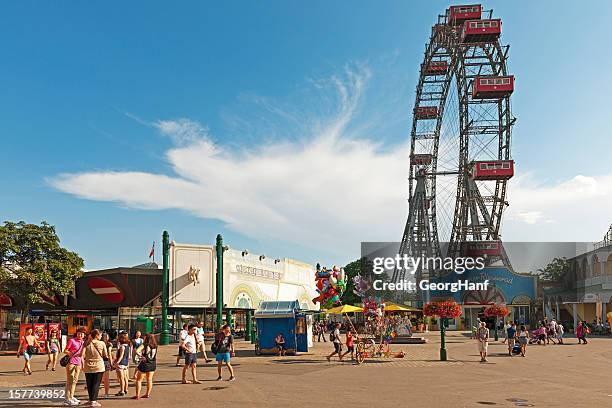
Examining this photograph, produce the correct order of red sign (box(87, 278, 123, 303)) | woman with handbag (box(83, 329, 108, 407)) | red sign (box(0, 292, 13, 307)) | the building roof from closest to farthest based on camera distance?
woman with handbag (box(83, 329, 108, 407)), the building roof, red sign (box(0, 292, 13, 307)), red sign (box(87, 278, 123, 303))

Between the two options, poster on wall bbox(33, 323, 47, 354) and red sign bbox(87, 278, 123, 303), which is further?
red sign bbox(87, 278, 123, 303)

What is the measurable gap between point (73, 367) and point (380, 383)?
7.47 m

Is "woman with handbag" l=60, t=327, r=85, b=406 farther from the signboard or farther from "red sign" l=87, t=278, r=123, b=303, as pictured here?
"red sign" l=87, t=278, r=123, b=303

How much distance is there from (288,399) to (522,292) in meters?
45.7

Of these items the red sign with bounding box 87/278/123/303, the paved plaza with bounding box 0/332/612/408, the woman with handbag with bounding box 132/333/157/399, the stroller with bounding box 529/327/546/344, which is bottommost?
the stroller with bounding box 529/327/546/344

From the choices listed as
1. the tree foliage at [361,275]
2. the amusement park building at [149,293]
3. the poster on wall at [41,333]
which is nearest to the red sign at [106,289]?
the amusement park building at [149,293]

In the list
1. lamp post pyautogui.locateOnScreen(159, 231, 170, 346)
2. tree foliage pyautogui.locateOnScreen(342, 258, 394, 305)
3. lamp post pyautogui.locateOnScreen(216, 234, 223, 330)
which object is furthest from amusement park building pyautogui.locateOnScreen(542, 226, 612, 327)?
lamp post pyautogui.locateOnScreen(159, 231, 170, 346)

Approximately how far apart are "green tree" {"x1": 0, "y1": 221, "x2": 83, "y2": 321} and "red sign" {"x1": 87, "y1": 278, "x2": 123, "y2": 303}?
489cm

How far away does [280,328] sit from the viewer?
2666 cm

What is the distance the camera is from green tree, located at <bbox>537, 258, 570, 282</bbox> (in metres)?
61.6

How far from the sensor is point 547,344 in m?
33.5

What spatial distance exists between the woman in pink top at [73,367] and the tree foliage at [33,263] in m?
19.9

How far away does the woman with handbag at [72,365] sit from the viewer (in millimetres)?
11859

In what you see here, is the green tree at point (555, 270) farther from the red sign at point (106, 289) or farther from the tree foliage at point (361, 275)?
the red sign at point (106, 289)
